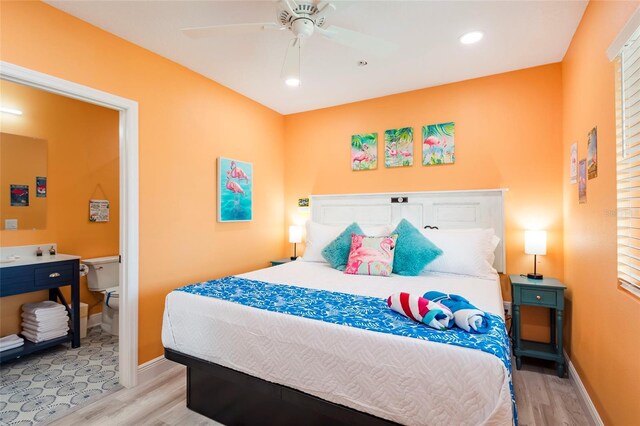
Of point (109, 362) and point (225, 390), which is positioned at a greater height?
point (225, 390)

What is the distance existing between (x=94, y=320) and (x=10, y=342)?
968 mm

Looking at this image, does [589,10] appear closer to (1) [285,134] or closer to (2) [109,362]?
(1) [285,134]

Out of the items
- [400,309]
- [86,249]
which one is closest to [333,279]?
[400,309]

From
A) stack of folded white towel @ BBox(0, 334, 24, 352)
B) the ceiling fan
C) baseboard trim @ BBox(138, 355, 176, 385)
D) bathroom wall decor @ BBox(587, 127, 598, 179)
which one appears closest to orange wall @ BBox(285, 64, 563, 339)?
bathroom wall decor @ BBox(587, 127, 598, 179)

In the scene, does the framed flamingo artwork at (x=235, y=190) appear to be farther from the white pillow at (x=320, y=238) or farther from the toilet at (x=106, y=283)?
the toilet at (x=106, y=283)

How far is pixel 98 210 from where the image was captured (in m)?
3.73

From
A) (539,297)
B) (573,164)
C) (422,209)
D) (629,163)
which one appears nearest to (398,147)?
(422,209)

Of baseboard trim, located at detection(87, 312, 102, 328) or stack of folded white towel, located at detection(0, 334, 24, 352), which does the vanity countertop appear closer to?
stack of folded white towel, located at detection(0, 334, 24, 352)

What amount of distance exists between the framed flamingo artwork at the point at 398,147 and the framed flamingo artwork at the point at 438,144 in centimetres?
15

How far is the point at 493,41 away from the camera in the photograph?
2.48 meters

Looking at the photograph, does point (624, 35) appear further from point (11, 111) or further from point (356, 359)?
point (11, 111)

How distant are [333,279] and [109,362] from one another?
7.12 feet

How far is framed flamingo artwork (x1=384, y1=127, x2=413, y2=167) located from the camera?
3500 mm

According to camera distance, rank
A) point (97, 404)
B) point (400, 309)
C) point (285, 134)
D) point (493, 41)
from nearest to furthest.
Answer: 1. point (400, 309)
2. point (97, 404)
3. point (493, 41)
4. point (285, 134)
